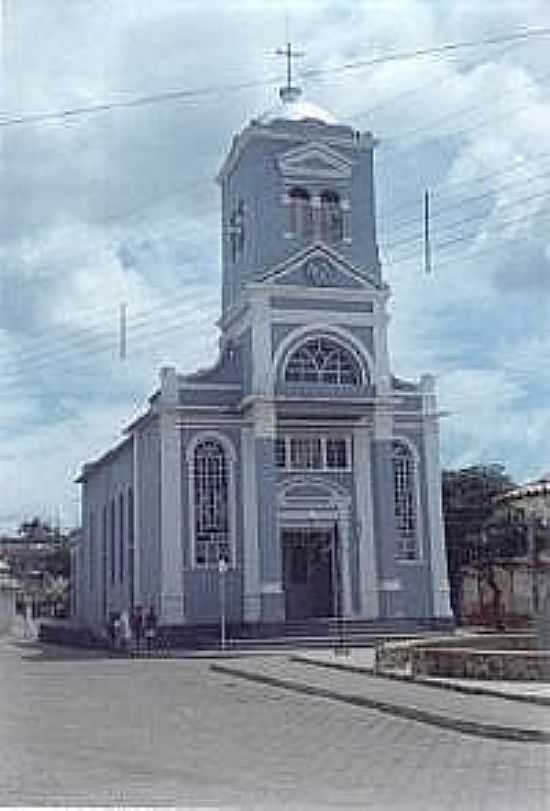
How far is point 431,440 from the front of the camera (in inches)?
1645

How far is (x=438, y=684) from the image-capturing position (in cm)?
1872

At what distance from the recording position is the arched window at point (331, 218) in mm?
41625

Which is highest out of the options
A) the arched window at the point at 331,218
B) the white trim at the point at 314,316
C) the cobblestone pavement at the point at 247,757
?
the arched window at the point at 331,218

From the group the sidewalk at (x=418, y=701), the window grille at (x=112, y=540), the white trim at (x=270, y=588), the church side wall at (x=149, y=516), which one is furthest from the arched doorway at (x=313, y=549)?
the sidewalk at (x=418, y=701)

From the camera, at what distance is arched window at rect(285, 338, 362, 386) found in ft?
132

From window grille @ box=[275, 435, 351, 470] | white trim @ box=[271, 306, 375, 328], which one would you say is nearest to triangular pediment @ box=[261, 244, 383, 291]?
→ white trim @ box=[271, 306, 375, 328]

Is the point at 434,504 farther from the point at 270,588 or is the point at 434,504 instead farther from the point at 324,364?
the point at 270,588

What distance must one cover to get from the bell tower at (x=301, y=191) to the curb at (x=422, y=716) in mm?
20807

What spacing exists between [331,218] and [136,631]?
14645 millimetres

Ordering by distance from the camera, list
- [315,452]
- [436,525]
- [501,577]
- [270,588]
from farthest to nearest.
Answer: [501,577]
[436,525]
[315,452]
[270,588]

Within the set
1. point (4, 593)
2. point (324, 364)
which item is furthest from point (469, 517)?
point (4, 593)

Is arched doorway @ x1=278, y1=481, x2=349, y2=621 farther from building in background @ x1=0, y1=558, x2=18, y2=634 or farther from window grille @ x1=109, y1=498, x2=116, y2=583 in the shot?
window grille @ x1=109, y1=498, x2=116, y2=583

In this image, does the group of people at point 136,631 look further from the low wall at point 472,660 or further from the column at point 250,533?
the low wall at point 472,660

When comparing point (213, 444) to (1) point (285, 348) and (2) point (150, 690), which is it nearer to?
(1) point (285, 348)
